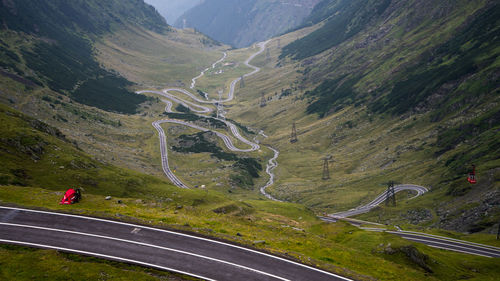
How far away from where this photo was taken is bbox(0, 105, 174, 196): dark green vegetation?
198ft

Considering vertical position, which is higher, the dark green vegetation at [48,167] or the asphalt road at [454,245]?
the dark green vegetation at [48,167]

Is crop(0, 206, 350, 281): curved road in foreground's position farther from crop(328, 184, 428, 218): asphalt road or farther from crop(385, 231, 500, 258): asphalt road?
crop(328, 184, 428, 218): asphalt road

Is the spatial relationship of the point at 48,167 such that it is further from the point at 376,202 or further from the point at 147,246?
the point at 376,202

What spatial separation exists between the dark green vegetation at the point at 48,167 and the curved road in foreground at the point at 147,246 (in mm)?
20562

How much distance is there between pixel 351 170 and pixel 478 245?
108054 mm

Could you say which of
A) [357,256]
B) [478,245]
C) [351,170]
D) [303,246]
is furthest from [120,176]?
[351,170]

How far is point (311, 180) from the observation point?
609ft

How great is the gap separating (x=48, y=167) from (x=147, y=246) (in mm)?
43012

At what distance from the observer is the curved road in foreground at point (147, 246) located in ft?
112

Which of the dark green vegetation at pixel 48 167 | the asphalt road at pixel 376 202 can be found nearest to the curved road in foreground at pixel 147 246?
the dark green vegetation at pixel 48 167

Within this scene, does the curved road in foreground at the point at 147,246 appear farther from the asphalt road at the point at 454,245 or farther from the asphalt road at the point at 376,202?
the asphalt road at the point at 376,202

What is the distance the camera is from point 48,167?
6688 cm

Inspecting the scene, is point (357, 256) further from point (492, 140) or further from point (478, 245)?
point (492, 140)

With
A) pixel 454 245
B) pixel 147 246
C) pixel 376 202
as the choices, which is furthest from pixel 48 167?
pixel 376 202
